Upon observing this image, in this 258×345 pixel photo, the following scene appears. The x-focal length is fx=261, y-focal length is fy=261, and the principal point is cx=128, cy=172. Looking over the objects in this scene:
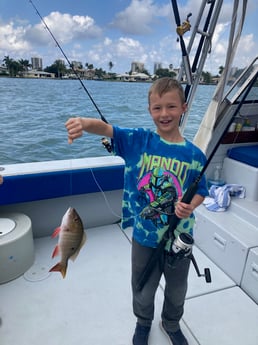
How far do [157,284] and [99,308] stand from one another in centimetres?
57

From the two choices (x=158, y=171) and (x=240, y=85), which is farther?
(x=240, y=85)

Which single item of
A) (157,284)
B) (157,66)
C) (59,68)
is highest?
(157,66)

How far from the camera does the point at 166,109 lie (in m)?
1.10

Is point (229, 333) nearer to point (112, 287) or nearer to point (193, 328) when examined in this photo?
point (193, 328)

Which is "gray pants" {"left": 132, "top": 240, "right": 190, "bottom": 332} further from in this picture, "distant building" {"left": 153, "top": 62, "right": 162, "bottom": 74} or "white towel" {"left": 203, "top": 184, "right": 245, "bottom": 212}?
"distant building" {"left": 153, "top": 62, "right": 162, "bottom": 74}

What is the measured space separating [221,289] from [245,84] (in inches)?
78.3

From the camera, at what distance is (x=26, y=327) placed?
1564 millimetres

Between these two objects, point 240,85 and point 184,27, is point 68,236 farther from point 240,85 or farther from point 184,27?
point 240,85

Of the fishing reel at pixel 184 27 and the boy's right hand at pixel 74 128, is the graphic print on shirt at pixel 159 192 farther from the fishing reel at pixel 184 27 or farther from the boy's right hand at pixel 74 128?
the fishing reel at pixel 184 27

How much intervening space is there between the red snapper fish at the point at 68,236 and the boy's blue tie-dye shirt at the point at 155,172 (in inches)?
11.6

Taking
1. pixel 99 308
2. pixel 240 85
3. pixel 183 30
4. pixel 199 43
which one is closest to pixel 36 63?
pixel 183 30

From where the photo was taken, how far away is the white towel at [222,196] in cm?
241

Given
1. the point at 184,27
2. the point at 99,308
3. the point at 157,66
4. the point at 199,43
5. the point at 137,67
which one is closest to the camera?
the point at 99,308

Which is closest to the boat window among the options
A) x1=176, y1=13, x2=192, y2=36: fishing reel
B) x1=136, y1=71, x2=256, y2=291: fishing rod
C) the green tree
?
x1=176, y1=13, x2=192, y2=36: fishing reel
